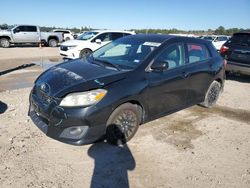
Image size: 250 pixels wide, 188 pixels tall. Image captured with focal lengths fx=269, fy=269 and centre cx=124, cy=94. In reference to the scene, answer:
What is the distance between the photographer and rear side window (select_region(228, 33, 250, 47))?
29.8 feet

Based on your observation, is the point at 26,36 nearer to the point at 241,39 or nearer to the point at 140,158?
the point at 241,39

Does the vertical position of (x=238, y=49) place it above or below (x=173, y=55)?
below

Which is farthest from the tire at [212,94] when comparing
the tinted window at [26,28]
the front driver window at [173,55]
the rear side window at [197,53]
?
the tinted window at [26,28]

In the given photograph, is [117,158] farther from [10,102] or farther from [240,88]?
[240,88]

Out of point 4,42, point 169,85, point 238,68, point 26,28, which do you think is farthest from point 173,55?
point 26,28

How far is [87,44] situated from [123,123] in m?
9.48

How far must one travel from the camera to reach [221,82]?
650 centimetres

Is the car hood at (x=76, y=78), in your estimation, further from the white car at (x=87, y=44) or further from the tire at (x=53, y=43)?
the tire at (x=53, y=43)

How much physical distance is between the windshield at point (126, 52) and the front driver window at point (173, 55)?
0.66 feet

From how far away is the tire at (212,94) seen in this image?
614cm

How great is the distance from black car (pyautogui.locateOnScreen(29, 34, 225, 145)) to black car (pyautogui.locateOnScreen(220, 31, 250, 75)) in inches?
141

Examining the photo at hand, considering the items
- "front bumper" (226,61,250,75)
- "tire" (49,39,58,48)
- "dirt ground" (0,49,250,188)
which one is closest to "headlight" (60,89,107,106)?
"dirt ground" (0,49,250,188)

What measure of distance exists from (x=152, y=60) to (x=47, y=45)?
22.2 meters

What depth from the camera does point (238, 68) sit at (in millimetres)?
9016
